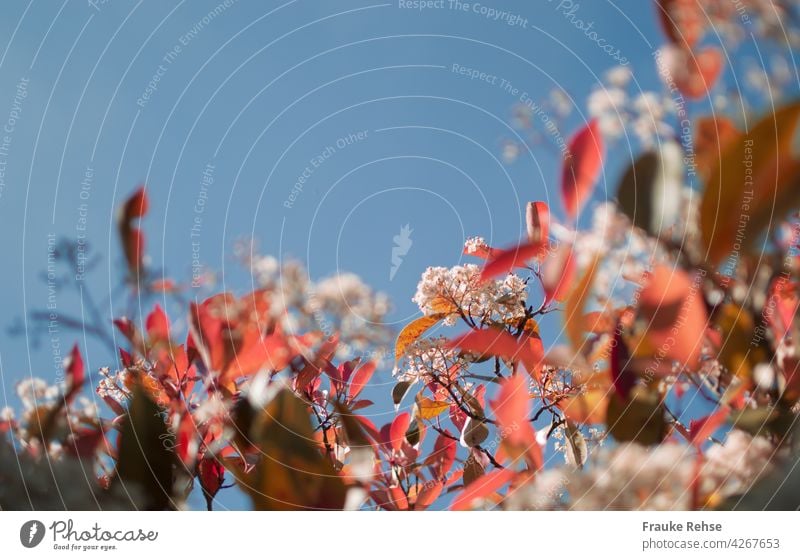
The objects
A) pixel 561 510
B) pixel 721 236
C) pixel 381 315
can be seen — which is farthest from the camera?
pixel 381 315

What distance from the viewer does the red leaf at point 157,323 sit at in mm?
884

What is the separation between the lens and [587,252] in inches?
28.3

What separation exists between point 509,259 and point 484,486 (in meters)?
0.27

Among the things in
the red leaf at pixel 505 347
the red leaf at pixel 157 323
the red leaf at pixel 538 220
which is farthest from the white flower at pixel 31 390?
the red leaf at pixel 538 220

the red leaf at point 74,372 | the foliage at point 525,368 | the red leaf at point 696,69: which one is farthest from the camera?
the red leaf at point 74,372

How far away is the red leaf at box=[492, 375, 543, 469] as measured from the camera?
29.5 inches

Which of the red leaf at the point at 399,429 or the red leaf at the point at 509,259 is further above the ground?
the red leaf at the point at 509,259

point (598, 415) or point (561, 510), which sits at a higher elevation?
point (598, 415)

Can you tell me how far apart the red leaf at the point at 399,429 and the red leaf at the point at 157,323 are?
0.34 meters
